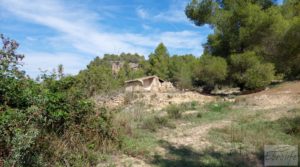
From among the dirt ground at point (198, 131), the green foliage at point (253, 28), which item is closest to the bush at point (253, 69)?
the green foliage at point (253, 28)

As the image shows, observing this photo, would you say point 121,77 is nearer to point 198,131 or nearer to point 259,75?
point 259,75

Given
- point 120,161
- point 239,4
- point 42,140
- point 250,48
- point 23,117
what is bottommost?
point 120,161

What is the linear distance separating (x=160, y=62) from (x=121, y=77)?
16.7ft

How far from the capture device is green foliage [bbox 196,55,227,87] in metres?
16.9

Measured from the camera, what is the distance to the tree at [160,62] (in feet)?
119

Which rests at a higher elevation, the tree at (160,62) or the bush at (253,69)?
the tree at (160,62)

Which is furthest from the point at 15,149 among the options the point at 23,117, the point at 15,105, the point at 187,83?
the point at 187,83

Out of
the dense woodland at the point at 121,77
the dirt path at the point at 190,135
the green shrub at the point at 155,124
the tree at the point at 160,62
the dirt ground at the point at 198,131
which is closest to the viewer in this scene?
the dense woodland at the point at 121,77

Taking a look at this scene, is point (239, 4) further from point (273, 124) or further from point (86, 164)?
point (86, 164)

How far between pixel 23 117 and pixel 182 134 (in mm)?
3927

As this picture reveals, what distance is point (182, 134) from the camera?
7.20 metres

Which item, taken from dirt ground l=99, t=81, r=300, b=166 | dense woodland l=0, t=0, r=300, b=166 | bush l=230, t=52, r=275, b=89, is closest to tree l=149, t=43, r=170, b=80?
dense woodland l=0, t=0, r=300, b=166

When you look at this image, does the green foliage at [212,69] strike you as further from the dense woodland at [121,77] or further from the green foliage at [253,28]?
the green foliage at [253,28]

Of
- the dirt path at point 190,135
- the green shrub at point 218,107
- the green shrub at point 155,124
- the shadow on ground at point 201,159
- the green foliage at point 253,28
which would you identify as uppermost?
the green foliage at point 253,28
